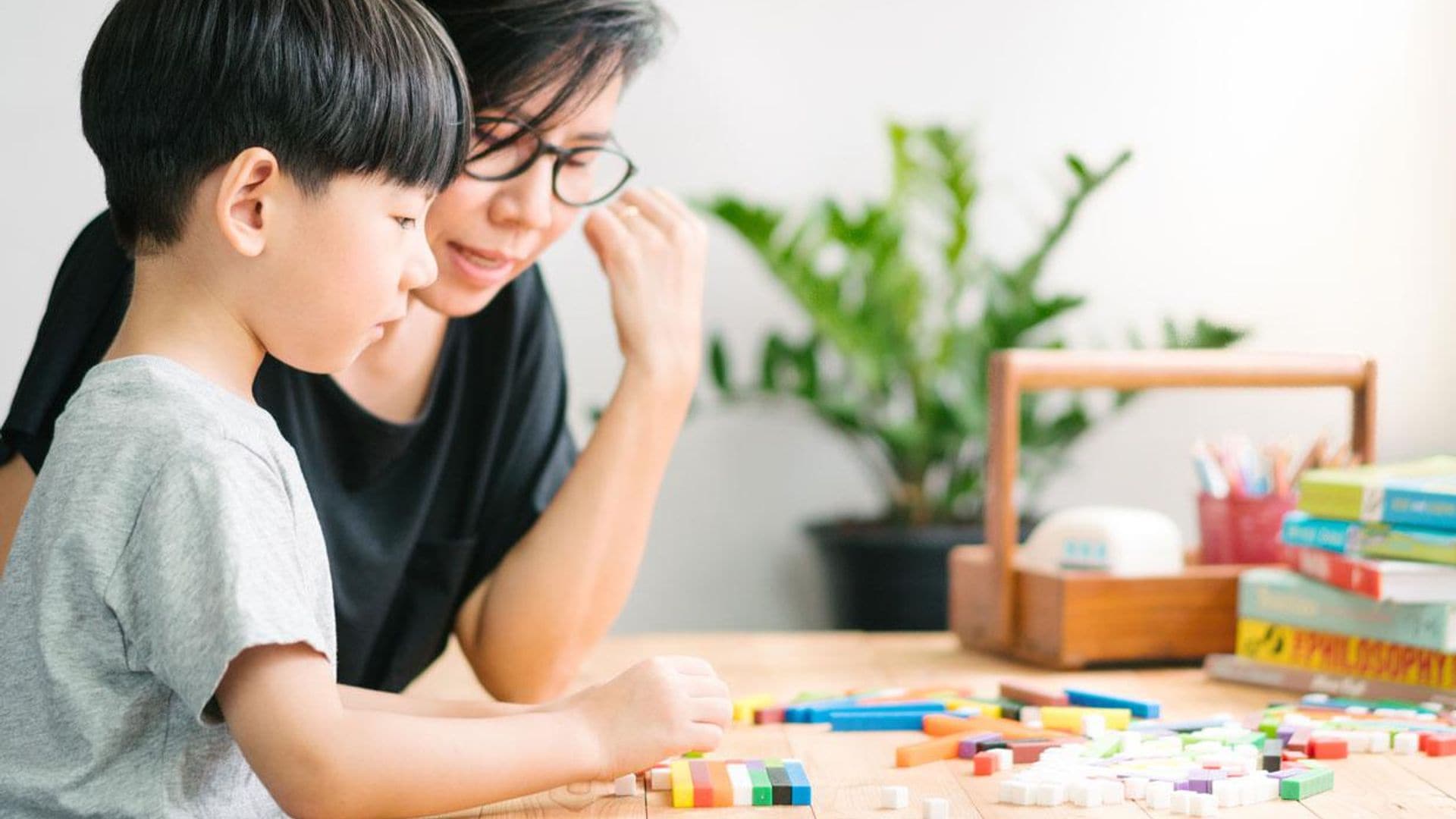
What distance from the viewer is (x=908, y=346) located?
2.54m

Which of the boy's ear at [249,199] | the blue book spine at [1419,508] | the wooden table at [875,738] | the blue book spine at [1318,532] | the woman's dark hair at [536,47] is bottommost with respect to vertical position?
the wooden table at [875,738]

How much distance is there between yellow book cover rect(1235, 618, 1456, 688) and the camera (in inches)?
45.8

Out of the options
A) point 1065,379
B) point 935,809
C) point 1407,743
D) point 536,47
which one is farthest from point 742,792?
point 1065,379

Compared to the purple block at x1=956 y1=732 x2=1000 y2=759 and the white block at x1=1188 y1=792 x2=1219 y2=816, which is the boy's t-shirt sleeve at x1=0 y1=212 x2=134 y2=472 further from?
the white block at x1=1188 y1=792 x2=1219 y2=816

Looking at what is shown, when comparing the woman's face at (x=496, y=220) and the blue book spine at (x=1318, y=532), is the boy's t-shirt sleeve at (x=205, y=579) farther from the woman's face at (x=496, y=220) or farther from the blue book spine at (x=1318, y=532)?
the blue book spine at (x=1318, y=532)

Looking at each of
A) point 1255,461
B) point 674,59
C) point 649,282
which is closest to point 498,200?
point 649,282

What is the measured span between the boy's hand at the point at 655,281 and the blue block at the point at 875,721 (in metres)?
0.35

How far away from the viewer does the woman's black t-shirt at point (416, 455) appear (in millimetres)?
1079

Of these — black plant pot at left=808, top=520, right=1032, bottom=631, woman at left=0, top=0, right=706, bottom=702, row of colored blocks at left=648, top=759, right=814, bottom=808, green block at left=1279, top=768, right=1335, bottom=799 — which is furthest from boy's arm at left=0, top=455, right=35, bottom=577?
black plant pot at left=808, top=520, right=1032, bottom=631

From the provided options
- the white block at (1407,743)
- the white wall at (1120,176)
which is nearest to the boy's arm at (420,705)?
the white block at (1407,743)

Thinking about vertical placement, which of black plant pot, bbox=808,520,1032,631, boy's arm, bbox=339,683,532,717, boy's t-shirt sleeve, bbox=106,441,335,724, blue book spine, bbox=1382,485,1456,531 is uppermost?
boy's t-shirt sleeve, bbox=106,441,335,724

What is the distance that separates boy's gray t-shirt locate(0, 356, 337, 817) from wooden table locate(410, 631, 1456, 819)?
0.22 meters

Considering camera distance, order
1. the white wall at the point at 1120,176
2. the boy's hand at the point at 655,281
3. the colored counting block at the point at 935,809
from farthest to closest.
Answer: the white wall at the point at 1120,176, the boy's hand at the point at 655,281, the colored counting block at the point at 935,809

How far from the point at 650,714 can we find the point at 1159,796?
0.29 meters
